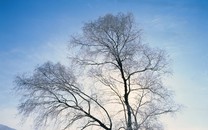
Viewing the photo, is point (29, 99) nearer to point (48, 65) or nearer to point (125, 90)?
point (48, 65)

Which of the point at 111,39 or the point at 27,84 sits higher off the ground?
the point at 111,39

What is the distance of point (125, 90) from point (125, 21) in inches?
204

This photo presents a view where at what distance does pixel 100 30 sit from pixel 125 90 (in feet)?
16.0

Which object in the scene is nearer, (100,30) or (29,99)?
(29,99)

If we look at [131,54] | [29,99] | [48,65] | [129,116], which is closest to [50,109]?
[29,99]

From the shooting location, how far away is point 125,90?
23984 millimetres

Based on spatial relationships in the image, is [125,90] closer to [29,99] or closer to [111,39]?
[111,39]

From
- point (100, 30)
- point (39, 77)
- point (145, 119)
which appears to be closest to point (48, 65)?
point (39, 77)

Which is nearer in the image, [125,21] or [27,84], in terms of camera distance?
[27,84]

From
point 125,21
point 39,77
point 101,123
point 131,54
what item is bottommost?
point 101,123

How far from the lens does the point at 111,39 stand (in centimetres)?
2384

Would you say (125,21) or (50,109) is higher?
(125,21)

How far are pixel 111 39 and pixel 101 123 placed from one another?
6.23m

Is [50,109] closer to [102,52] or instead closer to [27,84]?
[27,84]
